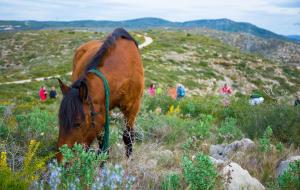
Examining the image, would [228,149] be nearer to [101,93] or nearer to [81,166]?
[101,93]

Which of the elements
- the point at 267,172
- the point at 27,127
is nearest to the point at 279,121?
the point at 267,172

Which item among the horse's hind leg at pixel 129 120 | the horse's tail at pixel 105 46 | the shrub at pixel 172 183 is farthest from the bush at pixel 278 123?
the shrub at pixel 172 183

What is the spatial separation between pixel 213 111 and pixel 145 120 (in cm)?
494

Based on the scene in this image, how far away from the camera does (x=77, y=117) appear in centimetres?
438

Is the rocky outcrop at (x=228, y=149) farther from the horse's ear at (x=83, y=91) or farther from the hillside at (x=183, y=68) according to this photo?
the hillside at (x=183, y=68)

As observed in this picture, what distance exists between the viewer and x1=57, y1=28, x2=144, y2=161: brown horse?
434 cm

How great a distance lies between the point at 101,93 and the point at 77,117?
25.1 inches

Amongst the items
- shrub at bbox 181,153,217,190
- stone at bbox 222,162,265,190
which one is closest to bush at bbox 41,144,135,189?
shrub at bbox 181,153,217,190

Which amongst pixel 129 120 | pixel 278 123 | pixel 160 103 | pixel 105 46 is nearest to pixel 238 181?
pixel 129 120

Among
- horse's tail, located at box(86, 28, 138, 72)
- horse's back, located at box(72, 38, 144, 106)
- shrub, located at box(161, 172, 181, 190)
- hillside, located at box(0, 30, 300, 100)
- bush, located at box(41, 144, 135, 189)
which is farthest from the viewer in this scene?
hillside, located at box(0, 30, 300, 100)

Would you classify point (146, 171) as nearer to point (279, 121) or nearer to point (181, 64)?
point (279, 121)

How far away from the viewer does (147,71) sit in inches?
1384

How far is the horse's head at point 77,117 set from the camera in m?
4.25

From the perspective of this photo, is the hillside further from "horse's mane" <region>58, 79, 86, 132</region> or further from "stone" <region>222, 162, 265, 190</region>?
"stone" <region>222, 162, 265, 190</region>
